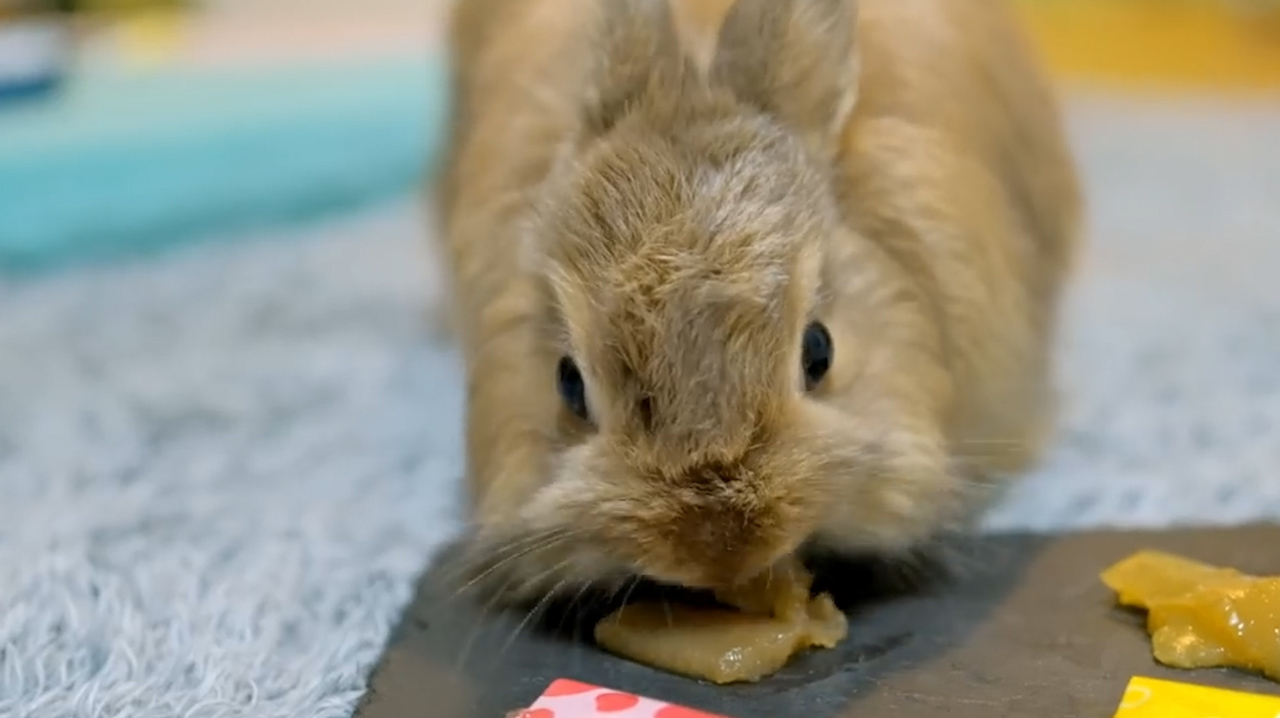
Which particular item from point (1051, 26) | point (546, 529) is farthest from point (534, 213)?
point (1051, 26)

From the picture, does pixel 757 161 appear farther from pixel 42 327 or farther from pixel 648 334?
pixel 42 327

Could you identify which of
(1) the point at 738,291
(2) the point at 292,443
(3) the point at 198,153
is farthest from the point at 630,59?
(3) the point at 198,153

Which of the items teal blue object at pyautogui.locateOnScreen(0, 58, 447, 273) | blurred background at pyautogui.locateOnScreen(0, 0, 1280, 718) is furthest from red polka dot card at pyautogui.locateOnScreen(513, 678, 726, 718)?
teal blue object at pyautogui.locateOnScreen(0, 58, 447, 273)

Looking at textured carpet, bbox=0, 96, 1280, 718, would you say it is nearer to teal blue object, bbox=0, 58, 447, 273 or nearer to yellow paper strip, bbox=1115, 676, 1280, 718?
teal blue object, bbox=0, 58, 447, 273

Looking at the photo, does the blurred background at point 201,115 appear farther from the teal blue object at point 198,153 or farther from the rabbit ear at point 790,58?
the rabbit ear at point 790,58

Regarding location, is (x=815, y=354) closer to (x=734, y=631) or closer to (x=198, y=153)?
(x=734, y=631)

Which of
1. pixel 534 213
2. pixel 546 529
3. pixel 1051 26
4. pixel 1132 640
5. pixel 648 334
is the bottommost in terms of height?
pixel 1132 640
